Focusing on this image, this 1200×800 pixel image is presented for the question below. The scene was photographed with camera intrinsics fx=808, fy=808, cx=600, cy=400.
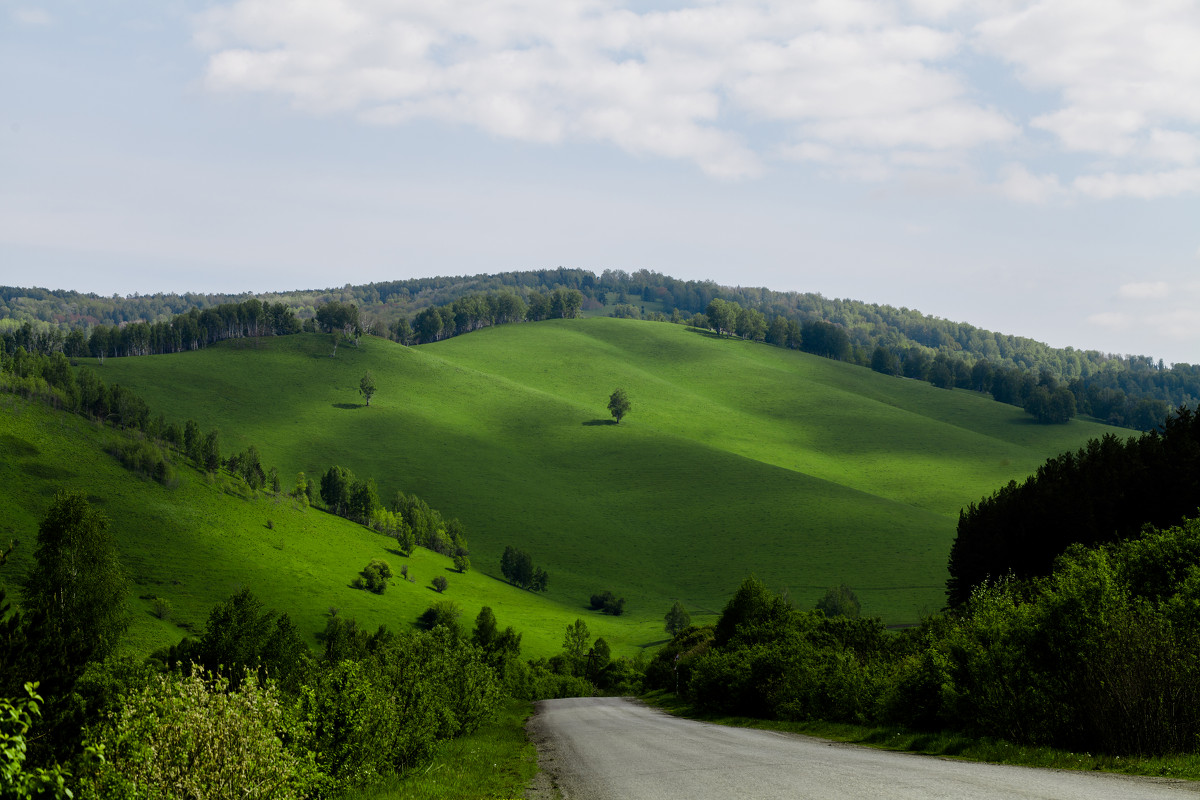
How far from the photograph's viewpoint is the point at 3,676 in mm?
29500

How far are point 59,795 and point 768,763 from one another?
879 inches

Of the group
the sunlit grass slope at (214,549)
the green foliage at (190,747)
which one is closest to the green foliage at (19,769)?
→ the green foliage at (190,747)

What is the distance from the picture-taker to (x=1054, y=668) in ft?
91.8

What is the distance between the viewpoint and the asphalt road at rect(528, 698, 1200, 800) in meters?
18.3

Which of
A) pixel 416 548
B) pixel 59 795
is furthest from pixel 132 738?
pixel 416 548

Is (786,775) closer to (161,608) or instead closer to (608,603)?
(161,608)

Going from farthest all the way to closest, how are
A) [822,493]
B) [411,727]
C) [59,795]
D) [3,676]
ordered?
[822,493] < [3,676] < [411,727] < [59,795]

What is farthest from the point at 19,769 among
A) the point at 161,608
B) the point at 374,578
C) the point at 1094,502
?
the point at 374,578

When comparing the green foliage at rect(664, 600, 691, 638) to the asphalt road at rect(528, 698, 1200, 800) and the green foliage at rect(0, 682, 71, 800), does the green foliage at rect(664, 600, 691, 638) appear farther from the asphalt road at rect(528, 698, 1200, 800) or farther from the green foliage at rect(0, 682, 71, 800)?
the green foliage at rect(0, 682, 71, 800)

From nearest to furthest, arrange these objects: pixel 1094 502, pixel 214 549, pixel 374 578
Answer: pixel 1094 502
pixel 214 549
pixel 374 578

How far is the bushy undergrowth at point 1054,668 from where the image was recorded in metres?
23.7

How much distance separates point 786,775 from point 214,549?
138m

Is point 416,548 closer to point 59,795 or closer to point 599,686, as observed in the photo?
point 599,686

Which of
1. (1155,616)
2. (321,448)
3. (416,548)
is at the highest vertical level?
(1155,616)
